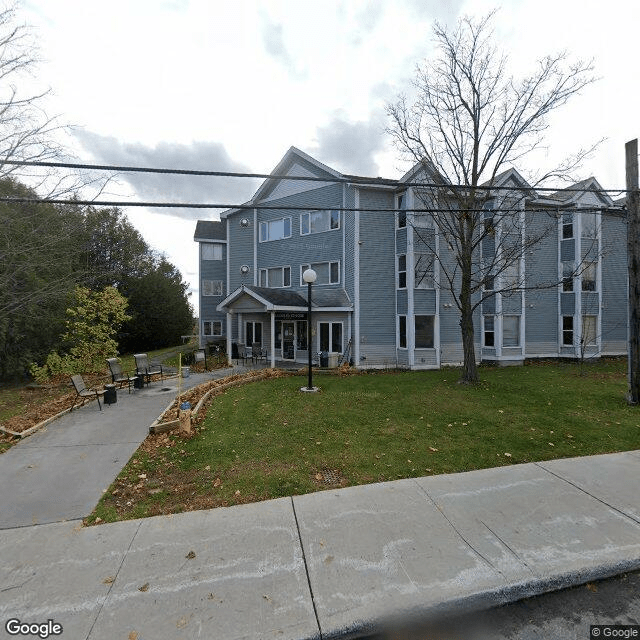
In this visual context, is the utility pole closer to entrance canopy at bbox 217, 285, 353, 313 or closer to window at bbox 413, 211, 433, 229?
window at bbox 413, 211, 433, 229

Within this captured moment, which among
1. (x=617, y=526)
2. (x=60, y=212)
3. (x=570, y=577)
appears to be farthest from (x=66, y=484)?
(x=60, y=212)

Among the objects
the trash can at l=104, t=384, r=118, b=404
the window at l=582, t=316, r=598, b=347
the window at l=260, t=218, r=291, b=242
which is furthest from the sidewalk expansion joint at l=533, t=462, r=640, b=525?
the window at l=582, t=316, r=598, b=347

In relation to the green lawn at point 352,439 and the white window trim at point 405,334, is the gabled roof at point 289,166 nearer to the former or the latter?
the white window trim at point 405,334

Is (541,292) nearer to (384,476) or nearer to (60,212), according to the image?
(384,476)

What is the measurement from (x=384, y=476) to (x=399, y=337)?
1252 centimetres

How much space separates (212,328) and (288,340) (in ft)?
25.8

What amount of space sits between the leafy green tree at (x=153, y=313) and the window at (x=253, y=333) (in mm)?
14183

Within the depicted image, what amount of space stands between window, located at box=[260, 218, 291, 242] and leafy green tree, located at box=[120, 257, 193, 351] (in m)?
16.2

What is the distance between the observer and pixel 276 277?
20.1 metres

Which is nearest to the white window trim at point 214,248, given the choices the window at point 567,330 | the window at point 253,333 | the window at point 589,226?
the window at point 253,333

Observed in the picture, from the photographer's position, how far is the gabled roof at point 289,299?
1581 centimetres

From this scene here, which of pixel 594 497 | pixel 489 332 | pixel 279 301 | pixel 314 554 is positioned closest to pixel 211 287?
pixel 279 301

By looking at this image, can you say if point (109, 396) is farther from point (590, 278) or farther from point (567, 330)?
point (590, 278)

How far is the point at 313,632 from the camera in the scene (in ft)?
8.62
